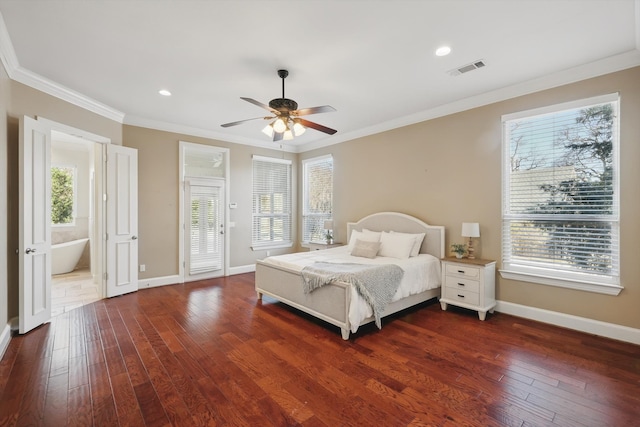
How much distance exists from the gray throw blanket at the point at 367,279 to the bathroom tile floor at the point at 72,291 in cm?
332

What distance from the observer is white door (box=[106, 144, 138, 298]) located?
4.37 meters

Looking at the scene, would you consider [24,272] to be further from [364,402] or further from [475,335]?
[475,335]

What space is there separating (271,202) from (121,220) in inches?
115

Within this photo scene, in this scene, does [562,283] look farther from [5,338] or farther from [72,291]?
[72,291]

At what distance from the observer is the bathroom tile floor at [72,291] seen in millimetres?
4047

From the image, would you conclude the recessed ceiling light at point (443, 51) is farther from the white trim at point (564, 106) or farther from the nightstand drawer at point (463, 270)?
the nightstand drawer at point (463, 270)

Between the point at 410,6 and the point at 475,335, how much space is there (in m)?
3.19

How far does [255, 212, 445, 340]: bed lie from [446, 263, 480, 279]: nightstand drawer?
0.29 m

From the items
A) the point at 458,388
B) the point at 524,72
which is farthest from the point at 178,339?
the point at 524,72

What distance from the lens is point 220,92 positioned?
378 cm

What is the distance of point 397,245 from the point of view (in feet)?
14.2

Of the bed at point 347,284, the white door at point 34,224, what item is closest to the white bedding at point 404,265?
the bed at point 347,284

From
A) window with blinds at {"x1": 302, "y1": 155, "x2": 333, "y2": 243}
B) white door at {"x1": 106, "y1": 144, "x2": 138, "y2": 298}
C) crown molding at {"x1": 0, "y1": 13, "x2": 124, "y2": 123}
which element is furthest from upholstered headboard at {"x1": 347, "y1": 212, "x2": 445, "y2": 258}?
crown molding at {"x1": 0, "y1": 13, "x2": 124, "y2": 123}

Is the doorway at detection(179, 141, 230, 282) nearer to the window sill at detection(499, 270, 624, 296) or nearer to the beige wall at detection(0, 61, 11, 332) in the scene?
the beige wall at detection(0, 61, 11, 332)
